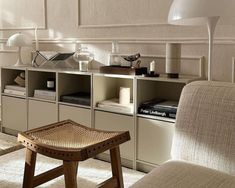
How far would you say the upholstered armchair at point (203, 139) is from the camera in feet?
4.25

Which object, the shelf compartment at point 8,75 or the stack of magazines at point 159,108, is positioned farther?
A: the shelf compartment at point 8,75

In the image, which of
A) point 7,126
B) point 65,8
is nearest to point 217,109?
point 65,8

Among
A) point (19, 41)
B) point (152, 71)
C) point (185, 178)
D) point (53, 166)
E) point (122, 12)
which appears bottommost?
point (53, 166)

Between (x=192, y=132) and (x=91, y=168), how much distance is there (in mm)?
1197

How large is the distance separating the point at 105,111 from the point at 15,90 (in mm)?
1091

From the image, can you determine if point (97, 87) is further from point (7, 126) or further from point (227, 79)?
point (7, 126)

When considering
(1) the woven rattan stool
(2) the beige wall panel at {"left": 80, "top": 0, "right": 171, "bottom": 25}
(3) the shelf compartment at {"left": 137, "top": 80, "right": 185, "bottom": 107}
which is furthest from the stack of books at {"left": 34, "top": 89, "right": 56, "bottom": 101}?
(1) the woven rattan stool

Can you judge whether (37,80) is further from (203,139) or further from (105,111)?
(203,139)

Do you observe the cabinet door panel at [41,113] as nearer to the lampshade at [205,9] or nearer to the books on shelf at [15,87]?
the books on shelf at [15,87]

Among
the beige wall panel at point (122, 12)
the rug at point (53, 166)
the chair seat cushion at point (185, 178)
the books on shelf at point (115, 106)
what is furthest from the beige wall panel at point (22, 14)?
the chair seat cushion at point (185, 178)

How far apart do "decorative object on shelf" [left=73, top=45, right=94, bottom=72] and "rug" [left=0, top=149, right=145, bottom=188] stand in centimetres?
75

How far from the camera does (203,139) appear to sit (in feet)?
4.63

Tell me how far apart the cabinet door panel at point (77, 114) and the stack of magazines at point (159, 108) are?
0.48 meters

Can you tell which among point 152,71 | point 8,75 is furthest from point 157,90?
point 8,75
